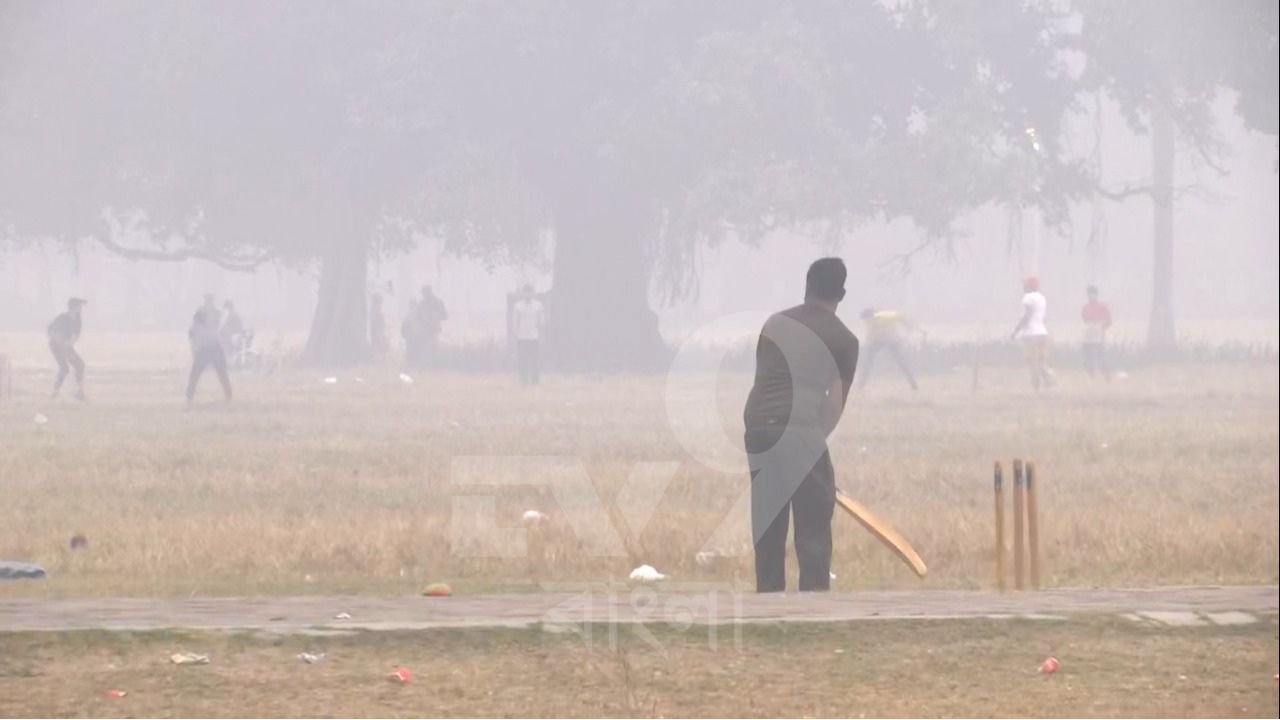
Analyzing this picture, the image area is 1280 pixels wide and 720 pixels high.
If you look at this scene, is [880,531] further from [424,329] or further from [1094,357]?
[424,329]

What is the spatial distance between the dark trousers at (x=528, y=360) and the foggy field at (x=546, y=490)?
2.29 m

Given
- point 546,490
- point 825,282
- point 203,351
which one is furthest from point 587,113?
point 825,282

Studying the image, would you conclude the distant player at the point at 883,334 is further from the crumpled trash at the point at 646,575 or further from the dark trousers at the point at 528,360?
the crumpled trash at the point at 646,575

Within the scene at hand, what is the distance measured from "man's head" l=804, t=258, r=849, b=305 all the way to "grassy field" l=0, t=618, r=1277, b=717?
5.25 ft

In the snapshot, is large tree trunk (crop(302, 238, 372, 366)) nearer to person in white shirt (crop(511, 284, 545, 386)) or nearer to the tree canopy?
the tree canopy

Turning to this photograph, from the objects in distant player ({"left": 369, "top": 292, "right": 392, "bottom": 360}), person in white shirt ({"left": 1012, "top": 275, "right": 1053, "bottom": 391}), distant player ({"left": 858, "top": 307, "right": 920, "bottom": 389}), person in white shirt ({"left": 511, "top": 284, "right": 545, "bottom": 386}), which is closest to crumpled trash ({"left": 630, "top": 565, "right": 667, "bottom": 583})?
person in white shirt ({"left": 1012, "top": 275, "right": 1053, "bottom": 391})

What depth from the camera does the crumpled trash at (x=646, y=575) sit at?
33.0 feet

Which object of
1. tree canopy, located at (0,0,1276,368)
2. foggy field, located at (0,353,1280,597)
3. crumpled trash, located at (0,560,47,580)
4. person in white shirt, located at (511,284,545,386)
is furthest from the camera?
tree canopy, located at (0,0,1276,368)

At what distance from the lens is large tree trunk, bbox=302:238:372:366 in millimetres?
40812

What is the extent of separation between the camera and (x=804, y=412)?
8.93 m

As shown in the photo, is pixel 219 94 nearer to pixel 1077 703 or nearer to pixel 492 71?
pixel 492 71

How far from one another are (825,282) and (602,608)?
1632mm

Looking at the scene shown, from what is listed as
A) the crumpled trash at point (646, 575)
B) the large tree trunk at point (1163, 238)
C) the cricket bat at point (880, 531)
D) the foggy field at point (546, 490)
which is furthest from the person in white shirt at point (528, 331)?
the cricket bat at point (880, 531)

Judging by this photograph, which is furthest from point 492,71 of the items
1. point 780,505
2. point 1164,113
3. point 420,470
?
point 780,505
